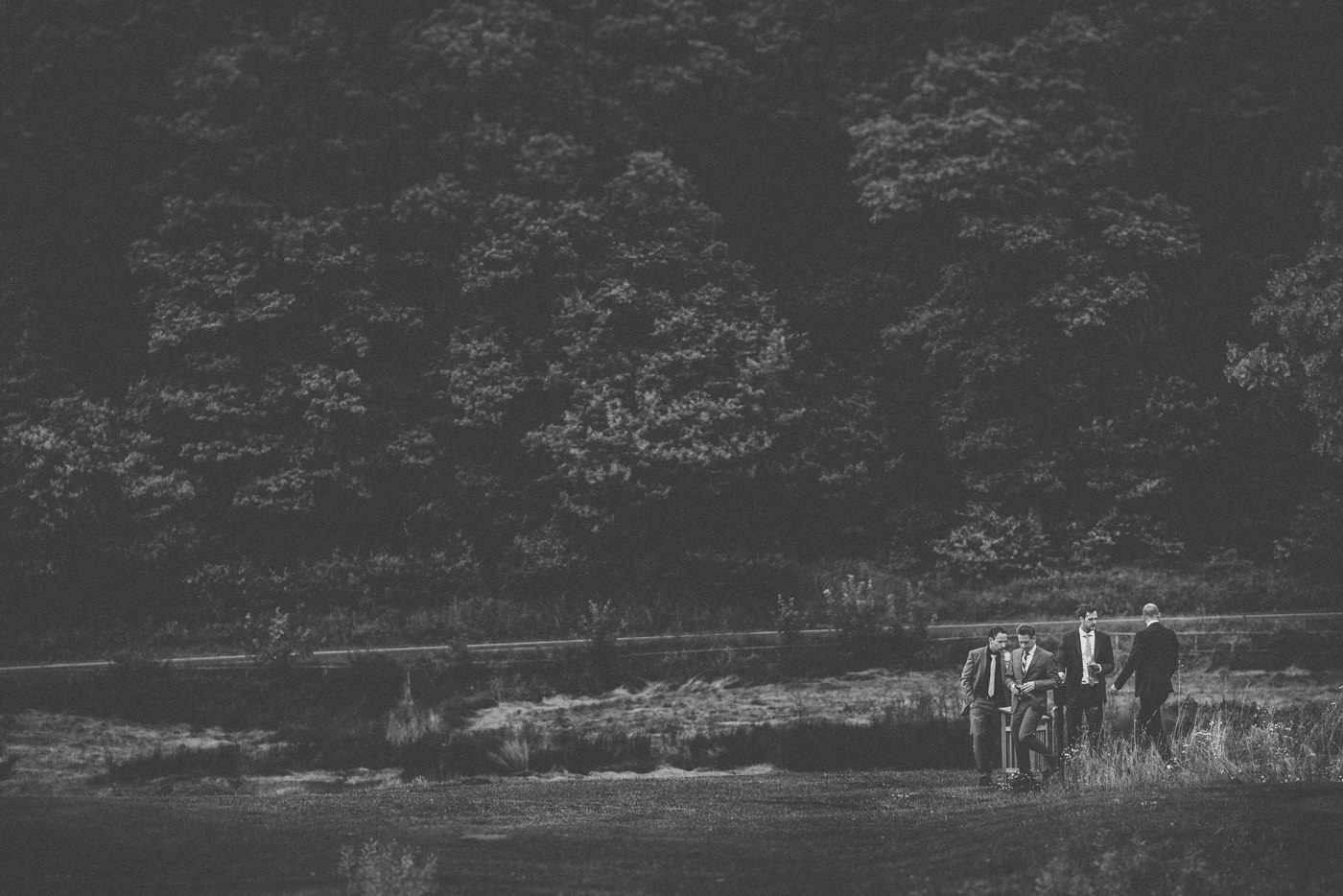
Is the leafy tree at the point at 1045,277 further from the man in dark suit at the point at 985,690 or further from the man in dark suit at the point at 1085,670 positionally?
the man in dark suit at the point at 985,690

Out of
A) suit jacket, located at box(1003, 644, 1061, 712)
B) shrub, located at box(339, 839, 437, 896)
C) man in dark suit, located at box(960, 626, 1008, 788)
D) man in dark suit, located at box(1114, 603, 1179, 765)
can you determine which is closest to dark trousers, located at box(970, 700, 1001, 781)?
man in dark suit, located at box(960, 626, 1008, 788)

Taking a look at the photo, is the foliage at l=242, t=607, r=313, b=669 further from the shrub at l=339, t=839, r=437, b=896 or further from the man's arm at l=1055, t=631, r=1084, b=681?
the shrub at l=339, t=839, r=437, b=896

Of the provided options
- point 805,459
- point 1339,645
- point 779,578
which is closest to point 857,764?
point 1339,645

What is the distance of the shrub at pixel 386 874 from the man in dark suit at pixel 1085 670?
942 cm

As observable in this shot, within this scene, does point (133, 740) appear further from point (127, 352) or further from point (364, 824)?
point (127, 352)

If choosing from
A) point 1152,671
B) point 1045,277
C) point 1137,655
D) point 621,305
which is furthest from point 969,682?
point 1045,277

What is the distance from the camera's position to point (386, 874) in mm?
13695

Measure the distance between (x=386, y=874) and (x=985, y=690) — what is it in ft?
28.8

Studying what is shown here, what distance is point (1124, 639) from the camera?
33.8m

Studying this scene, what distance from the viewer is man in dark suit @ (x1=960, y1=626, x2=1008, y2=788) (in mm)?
19406

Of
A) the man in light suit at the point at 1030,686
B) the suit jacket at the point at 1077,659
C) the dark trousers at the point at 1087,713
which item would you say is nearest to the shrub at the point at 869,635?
the dark trousers at the point at 1087,713

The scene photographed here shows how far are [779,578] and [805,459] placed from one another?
441 cm

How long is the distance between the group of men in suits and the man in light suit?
0.04 feet

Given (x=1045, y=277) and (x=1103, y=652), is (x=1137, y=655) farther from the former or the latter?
(x=1045, y=277)
